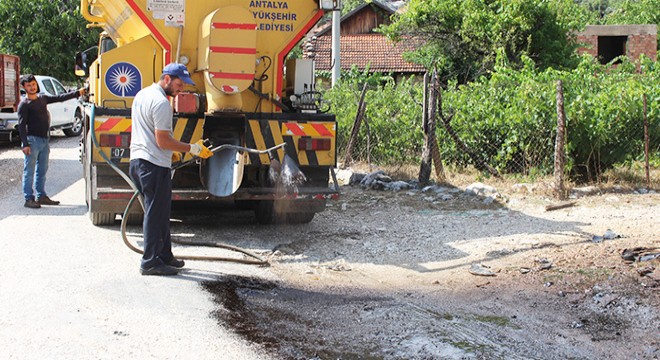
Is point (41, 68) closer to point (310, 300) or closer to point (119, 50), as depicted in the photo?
point (119, 50)

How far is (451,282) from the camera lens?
22.1ft

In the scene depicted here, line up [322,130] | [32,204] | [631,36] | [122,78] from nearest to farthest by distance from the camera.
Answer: [122,78], [322,130], [32,204], [631,36]

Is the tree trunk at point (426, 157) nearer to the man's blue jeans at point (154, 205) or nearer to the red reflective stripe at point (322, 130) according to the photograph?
the red reflective stripe at point (322, 130)

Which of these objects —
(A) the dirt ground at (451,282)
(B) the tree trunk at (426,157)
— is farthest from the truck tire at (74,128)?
(A) the dirt ground at (451,282)

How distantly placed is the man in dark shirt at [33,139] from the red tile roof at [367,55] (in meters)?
28.4

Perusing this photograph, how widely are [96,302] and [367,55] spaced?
36406 millimetres

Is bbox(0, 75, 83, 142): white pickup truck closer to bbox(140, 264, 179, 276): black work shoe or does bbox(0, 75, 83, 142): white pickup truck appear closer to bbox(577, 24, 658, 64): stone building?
bbox(140, 264, 179, 276): black work shoe

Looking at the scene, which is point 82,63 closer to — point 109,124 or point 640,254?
point 109,124

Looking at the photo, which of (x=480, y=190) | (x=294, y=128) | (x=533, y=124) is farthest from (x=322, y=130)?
(x=533, y=124)

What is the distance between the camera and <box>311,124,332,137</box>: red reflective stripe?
27.9ft

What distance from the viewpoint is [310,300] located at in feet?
20.0

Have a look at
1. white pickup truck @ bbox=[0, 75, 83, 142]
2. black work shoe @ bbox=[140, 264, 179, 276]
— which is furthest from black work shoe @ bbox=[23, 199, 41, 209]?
white pickup truck @ bbox=[0, 75, 83, 142]

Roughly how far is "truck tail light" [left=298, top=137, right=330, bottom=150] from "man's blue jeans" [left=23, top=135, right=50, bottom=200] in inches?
165

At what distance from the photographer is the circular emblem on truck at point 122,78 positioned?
8.16 metres
